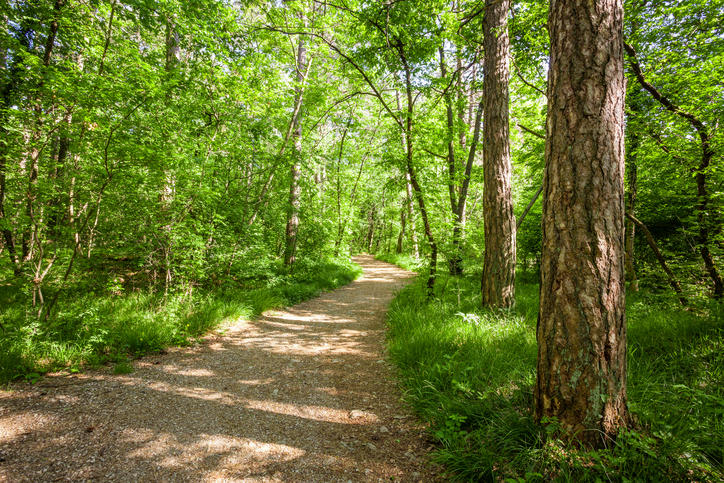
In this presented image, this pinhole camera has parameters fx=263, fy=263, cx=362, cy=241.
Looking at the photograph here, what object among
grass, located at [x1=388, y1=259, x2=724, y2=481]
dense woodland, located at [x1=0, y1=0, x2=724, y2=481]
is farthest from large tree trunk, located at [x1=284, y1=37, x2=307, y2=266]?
grass, located at [x1=388, y1=259, x2=724, y2=481]

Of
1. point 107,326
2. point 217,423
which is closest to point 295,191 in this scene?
point 107,326

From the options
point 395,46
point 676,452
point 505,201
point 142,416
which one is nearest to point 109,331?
point 142,416

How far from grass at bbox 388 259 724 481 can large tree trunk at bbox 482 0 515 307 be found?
0.61 m

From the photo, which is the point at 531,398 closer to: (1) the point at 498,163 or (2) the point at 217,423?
(2) the point at 217,423

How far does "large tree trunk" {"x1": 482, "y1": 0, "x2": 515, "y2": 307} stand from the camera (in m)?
4.73

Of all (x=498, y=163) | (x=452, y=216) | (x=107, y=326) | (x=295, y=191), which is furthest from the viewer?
(x=295, y=191)

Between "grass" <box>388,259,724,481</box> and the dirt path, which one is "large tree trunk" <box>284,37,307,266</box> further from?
"grass" <box>388,259,724,481</box>

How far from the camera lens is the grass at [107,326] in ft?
10.1

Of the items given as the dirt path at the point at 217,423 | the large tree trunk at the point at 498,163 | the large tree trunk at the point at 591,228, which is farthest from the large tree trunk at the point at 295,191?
the large tree trunk at the point at 591,228

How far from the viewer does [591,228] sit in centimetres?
184

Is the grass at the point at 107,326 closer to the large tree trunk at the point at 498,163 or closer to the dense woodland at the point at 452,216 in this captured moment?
the dense woodland at the point at 452,216

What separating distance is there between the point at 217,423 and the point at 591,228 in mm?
3552

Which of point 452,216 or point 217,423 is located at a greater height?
point 452,216

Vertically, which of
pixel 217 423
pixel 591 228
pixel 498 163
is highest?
pixel 498 163
